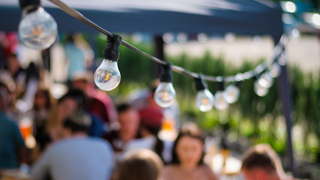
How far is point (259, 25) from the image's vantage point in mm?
2887

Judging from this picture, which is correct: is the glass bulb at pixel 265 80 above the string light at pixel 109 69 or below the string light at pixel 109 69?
below

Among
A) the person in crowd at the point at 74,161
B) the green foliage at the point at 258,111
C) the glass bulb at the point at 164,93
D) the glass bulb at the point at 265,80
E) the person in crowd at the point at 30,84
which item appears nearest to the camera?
the glass bulb at the point at 164,93

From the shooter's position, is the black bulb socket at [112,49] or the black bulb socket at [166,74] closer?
the black bulb socket at [112,49]

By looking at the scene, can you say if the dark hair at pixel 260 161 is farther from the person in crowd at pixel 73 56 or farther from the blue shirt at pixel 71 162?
the person in crowd at pixel 73 56

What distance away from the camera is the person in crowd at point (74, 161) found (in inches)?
85.3

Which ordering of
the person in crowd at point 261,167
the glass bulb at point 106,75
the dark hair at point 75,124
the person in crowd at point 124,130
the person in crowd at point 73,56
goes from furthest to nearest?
the person in crowd at point 73,56 → the person in crowd at point 124,130 → the dark hair at point 75,124 → the person in crowd at point 261,167 → the glass bulb at point 106,75

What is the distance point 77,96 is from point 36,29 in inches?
106

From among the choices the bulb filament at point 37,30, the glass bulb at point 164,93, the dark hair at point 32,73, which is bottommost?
the dark hair at point 32,73

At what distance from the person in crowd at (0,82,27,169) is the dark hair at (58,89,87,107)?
2.00 feet

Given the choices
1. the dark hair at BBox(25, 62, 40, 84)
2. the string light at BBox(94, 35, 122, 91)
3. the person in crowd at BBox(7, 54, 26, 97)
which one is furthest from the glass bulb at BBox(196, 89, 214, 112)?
the person in crowd at BBox(7, 54, 26, 97)

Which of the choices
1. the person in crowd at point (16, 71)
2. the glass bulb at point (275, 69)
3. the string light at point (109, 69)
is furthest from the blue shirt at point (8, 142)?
the person in crowd at point (16, 71)

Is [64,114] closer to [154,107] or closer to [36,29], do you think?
[154,107]

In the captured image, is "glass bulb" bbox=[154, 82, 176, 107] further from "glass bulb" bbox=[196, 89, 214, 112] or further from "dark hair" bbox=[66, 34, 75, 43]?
"dark hair" bbox=[66, 34, 75, 43]

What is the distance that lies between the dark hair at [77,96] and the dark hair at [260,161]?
196 cm
